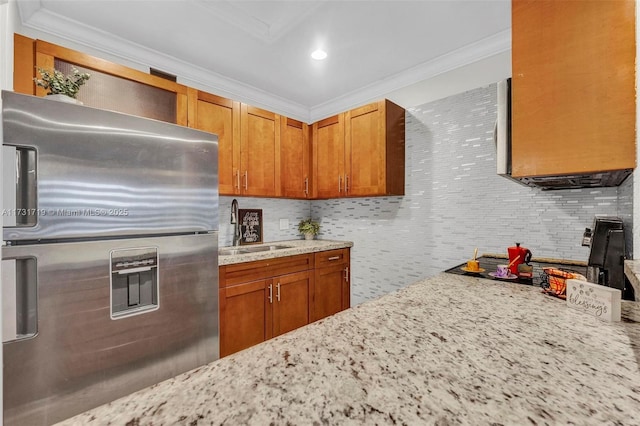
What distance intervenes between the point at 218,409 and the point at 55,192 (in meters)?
1.22

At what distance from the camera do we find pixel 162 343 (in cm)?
138

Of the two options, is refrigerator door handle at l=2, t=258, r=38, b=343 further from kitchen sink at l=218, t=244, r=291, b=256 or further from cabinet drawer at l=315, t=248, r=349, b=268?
cabinet drawer at l=315, t=248, r=349, b=268

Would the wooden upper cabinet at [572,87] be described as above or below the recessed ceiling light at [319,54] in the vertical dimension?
below

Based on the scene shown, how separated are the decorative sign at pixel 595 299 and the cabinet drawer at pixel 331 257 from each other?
6.38 ft

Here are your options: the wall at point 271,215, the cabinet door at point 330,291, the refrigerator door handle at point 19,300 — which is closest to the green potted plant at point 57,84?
the refrigerator door handle at point 19,300

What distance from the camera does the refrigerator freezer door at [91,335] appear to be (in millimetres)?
1049

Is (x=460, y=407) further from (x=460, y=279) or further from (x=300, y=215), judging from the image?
(x=300, y=215)

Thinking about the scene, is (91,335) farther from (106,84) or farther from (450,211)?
(450,211)

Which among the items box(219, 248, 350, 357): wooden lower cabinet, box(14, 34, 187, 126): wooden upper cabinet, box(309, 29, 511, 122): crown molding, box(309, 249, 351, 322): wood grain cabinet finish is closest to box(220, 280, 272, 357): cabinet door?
box(219, 248, 350, 357): wooden lower cabinet

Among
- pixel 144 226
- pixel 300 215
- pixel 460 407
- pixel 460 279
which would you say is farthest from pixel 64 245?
pixel 300 215

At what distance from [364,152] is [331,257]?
1.10 metres

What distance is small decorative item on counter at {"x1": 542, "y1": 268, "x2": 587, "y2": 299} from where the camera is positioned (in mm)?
989

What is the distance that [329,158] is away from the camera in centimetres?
286

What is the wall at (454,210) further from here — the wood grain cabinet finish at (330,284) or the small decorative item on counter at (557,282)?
the small decorative item on counter at (557,282)
